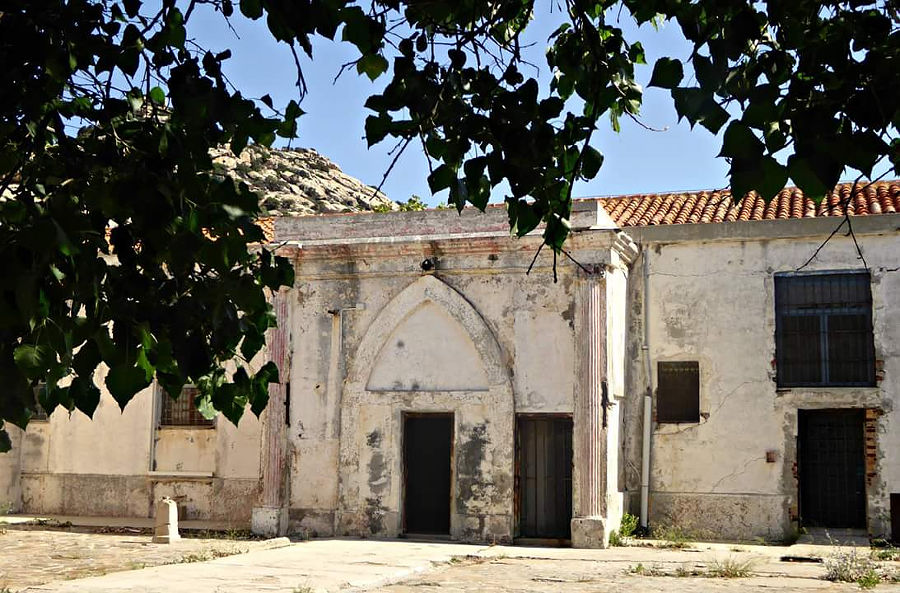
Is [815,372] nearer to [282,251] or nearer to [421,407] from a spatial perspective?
[421,407]

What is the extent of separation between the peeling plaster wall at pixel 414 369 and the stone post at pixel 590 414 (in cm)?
26

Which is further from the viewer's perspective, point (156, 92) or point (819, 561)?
point (819, 561)

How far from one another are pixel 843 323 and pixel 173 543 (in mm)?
11021

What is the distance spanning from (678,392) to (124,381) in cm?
1533

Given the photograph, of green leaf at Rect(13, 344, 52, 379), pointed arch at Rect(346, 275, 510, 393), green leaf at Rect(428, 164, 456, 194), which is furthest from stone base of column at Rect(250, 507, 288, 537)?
green leaf at Rect(13, 344, 52, 379)

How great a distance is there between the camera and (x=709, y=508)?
17.9 m

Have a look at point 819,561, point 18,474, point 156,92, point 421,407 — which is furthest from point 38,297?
point 18,474

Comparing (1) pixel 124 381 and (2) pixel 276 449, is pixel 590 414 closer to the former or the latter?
(2) pixel 276 449

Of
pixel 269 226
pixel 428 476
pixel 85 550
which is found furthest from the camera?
pixel 269 226

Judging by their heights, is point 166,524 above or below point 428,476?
below

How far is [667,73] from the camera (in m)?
4.07

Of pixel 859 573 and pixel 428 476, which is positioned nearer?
pixel 859 573

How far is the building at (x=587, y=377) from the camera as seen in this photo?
17.3 meters

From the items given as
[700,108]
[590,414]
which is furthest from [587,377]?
[700,108]
